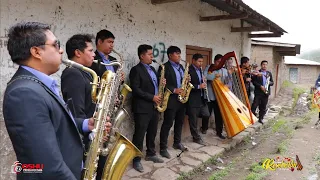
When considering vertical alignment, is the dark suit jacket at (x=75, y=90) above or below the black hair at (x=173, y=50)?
below

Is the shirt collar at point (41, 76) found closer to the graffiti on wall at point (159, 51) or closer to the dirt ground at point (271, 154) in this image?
the dirt ground at point (271, 154)

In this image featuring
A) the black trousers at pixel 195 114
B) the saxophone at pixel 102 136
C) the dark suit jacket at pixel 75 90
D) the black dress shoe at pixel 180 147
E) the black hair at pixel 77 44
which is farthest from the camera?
the black trousers at pixel 195 114

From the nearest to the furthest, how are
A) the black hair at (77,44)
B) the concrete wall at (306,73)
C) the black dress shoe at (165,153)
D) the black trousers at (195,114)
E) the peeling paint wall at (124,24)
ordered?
the black hair at (77,44), the peeling paint wall at (124,24), the black dress shoe at (165,153), the black trousers at (195,114), the concrete wall at (306,73)

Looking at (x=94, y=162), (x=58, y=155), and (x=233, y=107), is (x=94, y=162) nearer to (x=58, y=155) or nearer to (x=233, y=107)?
(x=58, y=155)

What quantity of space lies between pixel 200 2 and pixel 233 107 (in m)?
2.71

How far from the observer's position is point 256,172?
4652 millimetres

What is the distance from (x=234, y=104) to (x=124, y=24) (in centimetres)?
289

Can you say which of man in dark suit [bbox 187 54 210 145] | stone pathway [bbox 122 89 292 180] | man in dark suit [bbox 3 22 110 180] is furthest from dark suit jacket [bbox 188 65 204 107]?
man in dark suit [bbox 3 22 110 180]

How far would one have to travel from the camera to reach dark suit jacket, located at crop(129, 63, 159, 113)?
172 inches

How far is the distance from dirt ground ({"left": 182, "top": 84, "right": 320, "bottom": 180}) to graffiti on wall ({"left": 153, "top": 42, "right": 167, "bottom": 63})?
232cm

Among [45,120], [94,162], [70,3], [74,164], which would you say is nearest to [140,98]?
[70,3]

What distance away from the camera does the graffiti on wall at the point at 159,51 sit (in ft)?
17.5

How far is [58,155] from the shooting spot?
1.44 meters

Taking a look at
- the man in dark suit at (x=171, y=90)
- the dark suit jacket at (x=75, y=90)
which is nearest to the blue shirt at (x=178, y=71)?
the man in dark suit at (x=171, y=90)
